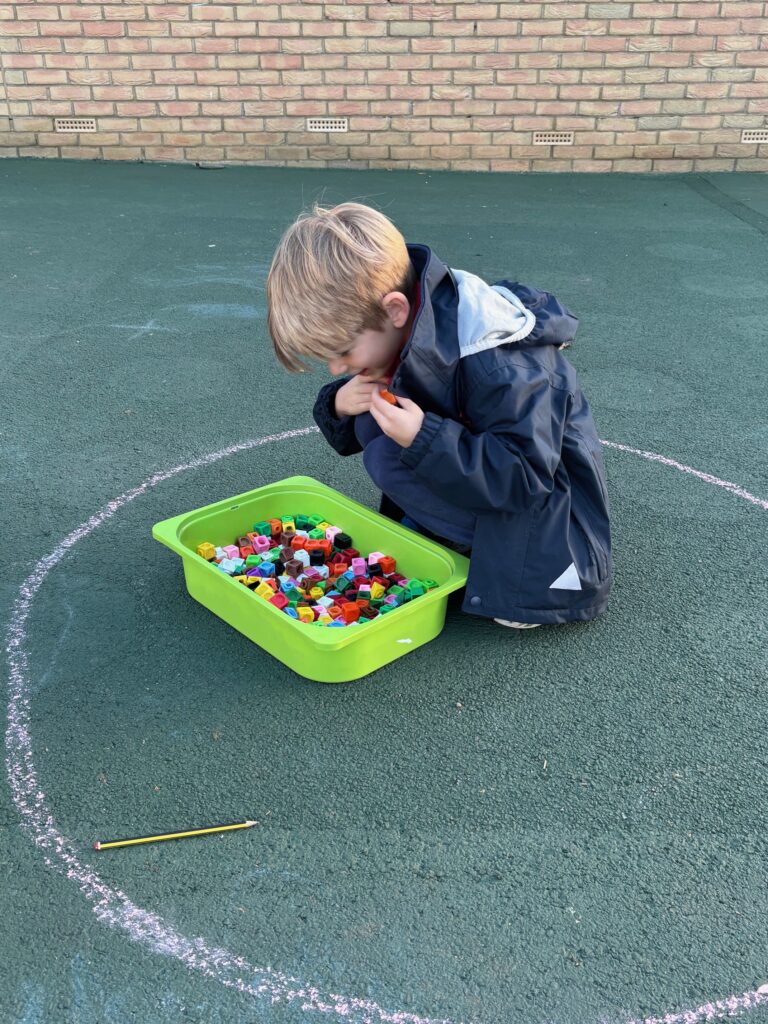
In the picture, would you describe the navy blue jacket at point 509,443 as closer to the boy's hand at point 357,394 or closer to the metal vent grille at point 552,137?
the boy's hand at point 357,394

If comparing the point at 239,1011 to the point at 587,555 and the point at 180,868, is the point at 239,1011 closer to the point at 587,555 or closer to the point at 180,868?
the point at 180,868

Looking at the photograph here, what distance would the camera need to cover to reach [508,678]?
2191 millimetres

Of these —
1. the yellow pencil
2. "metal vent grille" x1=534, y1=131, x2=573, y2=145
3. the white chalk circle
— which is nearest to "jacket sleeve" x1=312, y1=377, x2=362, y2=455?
the white chalk circle

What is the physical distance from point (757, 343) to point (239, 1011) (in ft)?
12.3

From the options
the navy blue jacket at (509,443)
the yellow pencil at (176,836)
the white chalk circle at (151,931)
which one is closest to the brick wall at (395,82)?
the navy blue jacket at (509,443)

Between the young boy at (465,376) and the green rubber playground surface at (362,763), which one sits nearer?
the green rubber playground surface at (362,763)

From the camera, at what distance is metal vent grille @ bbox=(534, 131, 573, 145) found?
7.73 metres

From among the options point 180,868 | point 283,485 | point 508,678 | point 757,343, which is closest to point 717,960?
point 508,678

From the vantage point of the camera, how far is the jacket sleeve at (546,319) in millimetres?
2094

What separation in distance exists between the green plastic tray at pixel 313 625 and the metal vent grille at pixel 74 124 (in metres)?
6.37

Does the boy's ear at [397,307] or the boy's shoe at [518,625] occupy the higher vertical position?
the boy's ear at [397,307]

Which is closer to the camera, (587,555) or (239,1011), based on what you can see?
(239,1011)

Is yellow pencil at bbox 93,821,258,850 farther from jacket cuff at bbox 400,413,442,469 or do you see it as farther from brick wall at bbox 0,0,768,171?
brick wall at bbox 0,0,768,171

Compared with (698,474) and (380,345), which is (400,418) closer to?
(380,345)
